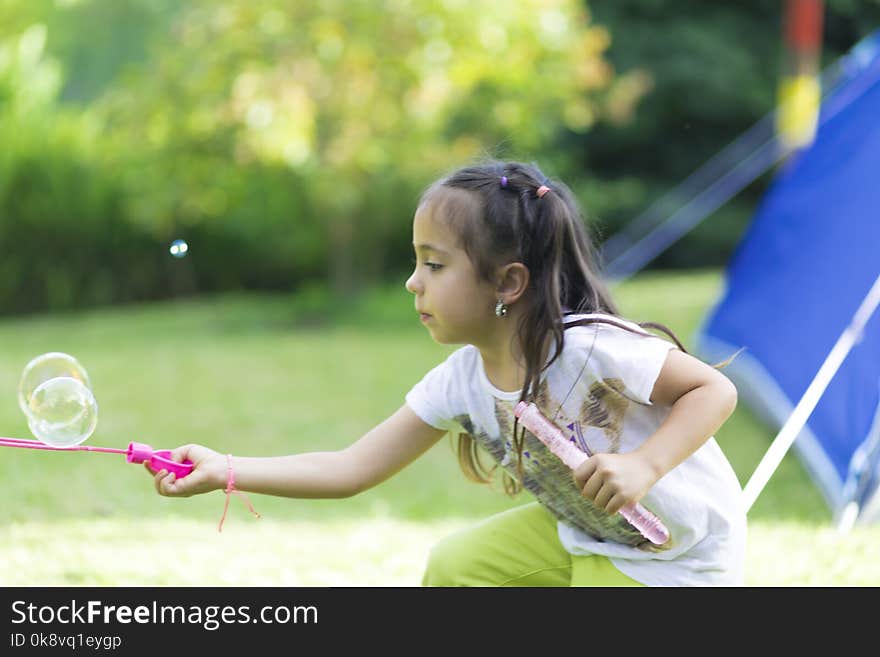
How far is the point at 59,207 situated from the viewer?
349 inches

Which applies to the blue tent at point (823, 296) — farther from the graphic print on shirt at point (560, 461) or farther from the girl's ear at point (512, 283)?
the girl's ear at point (512, 283)

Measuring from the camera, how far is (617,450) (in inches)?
71.0

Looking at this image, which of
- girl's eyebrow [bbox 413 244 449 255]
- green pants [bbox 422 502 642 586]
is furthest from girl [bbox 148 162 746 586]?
green pants [bbox 422 502 642 586]

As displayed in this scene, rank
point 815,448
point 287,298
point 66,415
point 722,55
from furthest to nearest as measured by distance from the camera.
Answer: point 722,55 < point 287,298 < point 815,448 < point 66,415

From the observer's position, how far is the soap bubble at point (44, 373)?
2025mm

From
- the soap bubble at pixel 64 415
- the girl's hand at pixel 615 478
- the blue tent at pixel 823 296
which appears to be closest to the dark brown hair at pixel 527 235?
the girl's hand at pixel 615 478

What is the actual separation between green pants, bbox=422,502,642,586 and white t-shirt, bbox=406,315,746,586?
9 cm

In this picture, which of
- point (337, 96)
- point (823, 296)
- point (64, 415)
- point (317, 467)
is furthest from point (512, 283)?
point (337, 96)

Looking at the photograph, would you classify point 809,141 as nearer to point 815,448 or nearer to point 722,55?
point 815,448

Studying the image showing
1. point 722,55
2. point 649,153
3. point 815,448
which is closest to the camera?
point 815,448

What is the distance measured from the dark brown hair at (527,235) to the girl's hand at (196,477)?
452 mm

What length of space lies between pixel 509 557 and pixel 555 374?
396 mm

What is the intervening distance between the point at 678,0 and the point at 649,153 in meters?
1.54
